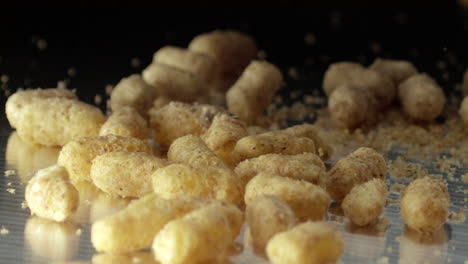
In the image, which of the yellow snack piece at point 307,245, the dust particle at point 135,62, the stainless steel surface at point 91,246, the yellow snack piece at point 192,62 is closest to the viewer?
the yellow snack piece at point 307,245

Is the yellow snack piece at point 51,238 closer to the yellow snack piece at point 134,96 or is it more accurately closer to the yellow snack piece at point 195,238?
the yellow snack piece at point 195,238

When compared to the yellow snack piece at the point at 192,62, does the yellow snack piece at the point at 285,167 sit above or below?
below

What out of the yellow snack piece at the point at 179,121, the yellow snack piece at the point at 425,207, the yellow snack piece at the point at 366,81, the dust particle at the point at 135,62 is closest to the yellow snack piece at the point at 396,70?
the yellow snack piece at the point at 366,81

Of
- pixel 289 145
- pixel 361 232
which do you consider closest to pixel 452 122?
pixel 289 145

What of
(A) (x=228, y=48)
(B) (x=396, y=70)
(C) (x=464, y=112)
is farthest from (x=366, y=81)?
(A) (x=228, y=48)

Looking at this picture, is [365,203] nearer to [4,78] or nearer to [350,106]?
[350,106]

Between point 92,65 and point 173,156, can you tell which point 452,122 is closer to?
point 173,156
